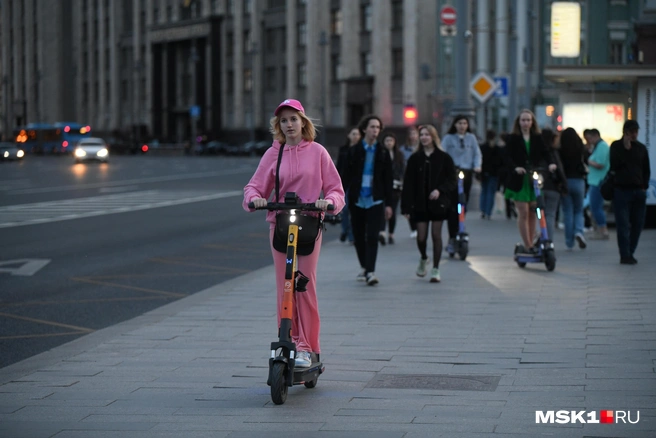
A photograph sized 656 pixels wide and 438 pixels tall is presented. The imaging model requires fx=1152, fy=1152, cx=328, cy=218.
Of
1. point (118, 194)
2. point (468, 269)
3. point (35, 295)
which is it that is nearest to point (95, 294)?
point (35, 295)

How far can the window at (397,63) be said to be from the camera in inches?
2980

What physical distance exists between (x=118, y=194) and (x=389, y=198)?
21.7 m

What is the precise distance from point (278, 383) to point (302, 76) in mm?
81103

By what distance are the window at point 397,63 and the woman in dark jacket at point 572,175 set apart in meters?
59.8

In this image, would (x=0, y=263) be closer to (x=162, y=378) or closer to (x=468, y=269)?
(x=468, y=269)

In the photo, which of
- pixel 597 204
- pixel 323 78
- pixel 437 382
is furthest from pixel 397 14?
→ pixel 437 382

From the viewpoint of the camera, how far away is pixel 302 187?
23.1 feet

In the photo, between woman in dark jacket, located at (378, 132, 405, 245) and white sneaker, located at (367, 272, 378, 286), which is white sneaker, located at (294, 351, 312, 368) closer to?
white sneaker, located at (367, 272, 378, 286)

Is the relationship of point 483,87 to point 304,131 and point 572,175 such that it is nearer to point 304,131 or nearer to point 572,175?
point 572,175

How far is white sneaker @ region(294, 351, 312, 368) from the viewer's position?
700cm

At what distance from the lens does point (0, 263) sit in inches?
606

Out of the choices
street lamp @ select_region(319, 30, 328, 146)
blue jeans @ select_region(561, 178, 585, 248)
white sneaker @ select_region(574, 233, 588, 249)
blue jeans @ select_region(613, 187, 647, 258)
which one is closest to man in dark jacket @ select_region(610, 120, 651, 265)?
blue jeans @ select_region(613, 187, 647, 258)

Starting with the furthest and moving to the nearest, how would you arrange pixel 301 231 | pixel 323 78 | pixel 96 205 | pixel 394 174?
pixel 323 78
pixel 96 205
pixel 394 174
pixel 301 231

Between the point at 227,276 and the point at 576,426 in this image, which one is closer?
the point at 576,426
